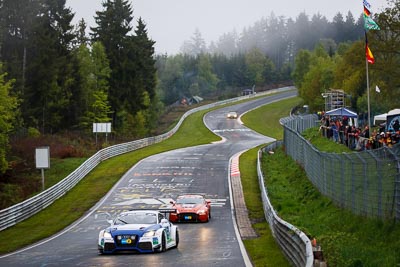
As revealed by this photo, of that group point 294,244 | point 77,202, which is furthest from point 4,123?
point 294,244

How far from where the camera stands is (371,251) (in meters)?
13.9

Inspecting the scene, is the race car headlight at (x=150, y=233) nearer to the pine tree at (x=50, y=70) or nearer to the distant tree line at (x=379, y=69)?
the distant tree line at (x=379, y=69)

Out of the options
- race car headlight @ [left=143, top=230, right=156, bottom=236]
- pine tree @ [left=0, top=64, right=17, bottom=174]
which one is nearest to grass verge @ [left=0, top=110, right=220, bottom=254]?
pine tree @ [left=0, top=64, right=17, bottom=174]

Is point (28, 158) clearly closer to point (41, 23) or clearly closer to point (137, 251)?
point (41, 23)

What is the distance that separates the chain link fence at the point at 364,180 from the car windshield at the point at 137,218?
19.7ft

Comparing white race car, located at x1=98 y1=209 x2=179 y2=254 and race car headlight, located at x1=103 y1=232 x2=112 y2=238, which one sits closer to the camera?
white race car, located at x1=98 y1=209 x2=179 y2=254

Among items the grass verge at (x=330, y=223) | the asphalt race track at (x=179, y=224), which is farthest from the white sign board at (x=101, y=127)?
the grass verge at (x=330, y=223)

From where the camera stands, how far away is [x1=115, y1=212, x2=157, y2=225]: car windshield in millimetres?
21719

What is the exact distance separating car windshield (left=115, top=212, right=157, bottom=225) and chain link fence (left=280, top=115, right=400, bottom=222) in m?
6.02

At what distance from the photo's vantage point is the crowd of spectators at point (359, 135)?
27969 millimetres

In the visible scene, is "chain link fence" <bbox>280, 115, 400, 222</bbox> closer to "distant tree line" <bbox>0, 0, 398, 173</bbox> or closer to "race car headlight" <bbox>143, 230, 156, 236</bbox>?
"race car headlight" <bbox>143, 230, 156, 236</bbox>

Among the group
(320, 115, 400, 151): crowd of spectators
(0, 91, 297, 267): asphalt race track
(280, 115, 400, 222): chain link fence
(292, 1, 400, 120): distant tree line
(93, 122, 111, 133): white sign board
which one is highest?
(292, 1, 400, 120): distant tree line

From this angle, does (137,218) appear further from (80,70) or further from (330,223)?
(80,70)

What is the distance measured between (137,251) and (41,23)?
54.0 metres
